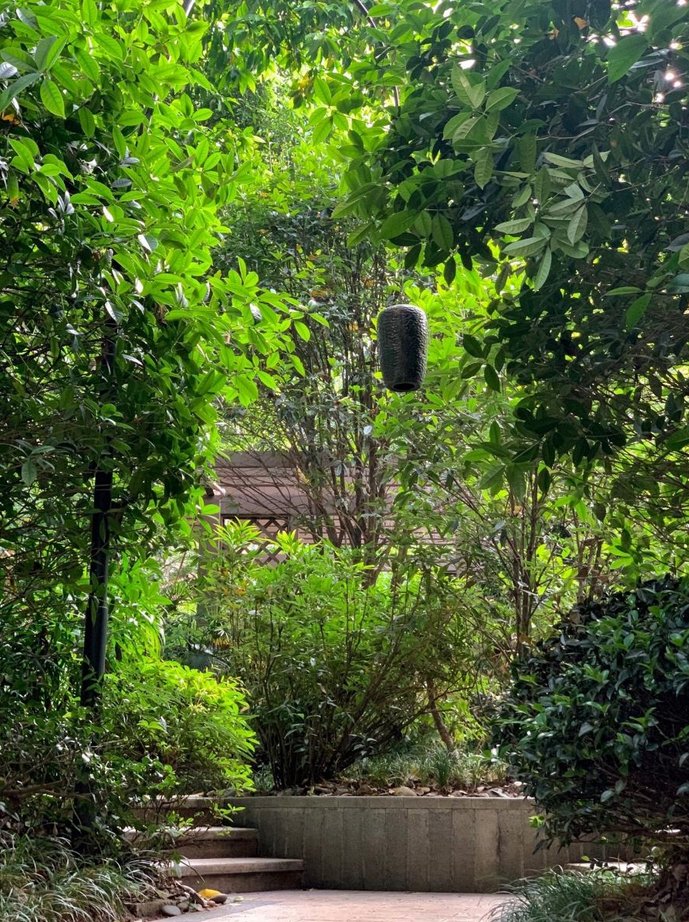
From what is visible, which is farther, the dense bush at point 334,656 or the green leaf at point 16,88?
the dense bush at point 334,656

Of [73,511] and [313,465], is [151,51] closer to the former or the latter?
[73,511]

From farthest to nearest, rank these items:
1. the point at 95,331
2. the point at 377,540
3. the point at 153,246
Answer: the point at 377,540
the point at 95,331
the point at 153,246

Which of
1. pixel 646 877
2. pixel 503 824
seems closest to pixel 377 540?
pixel 503 824

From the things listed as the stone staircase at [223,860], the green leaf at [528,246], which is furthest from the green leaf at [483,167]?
the stone staircase at [223,860]


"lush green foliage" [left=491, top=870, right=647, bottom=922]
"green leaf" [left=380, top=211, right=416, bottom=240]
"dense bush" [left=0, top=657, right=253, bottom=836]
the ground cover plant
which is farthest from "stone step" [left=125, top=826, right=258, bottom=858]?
"green leaf" [left=380, top=211, right=416, bottom=240]

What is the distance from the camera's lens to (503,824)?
5.93 meters

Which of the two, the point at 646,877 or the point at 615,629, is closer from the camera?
the point at 615,629

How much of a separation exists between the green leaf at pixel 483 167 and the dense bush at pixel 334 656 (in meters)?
4.38

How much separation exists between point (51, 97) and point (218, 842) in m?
4.97

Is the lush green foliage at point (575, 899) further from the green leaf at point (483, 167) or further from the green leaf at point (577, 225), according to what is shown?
the green leaf at point (483, 167)

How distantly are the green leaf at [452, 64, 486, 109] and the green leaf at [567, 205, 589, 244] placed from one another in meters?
0.38

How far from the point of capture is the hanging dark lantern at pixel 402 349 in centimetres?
416

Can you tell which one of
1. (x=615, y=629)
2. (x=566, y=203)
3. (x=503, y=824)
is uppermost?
(x=566, y=203)

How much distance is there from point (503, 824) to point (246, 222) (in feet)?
17.7
